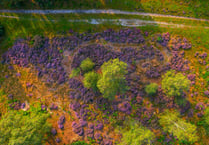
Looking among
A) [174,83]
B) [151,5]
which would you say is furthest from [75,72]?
[151,5]

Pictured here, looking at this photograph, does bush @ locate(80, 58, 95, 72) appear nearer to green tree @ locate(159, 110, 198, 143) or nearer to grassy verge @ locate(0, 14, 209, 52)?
grassy verge @ locate(0, 14, 209, 52)

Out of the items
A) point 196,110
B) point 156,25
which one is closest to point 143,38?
point 156,25

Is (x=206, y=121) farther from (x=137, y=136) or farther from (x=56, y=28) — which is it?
(x=56, y=28)

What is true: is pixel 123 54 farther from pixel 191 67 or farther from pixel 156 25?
pixel 191 67

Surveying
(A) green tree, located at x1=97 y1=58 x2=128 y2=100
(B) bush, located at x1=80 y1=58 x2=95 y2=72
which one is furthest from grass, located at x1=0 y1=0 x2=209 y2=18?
(A) green tree, located at x1=97 y1=58 x2=128 y2=100

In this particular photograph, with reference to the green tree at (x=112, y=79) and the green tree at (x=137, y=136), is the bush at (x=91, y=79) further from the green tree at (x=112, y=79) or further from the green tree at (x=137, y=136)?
the green tree at (x=137, y=136)

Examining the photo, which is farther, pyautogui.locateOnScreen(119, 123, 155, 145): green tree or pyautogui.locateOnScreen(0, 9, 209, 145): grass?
pyautogui.locateOnScreen(0, 9, 209, 145): grass

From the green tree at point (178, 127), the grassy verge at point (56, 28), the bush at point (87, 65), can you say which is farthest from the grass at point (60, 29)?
the green tree at point (178, 127)
